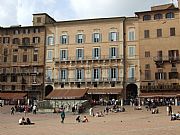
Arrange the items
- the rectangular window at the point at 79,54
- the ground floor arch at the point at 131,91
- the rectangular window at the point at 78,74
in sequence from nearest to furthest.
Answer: the ground floor arch at the point at 131,91 → the rectangular window at the point at 78,74 → the rectangular window at the point at 79,54

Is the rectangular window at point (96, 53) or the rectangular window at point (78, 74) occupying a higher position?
the rectangular window at point (96, 53)

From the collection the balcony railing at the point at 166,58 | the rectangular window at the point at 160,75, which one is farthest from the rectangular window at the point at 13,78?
the rectangular window at the point at 160,75

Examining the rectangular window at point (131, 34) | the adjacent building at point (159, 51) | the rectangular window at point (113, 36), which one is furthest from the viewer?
the rectangular window at point (113, 36)

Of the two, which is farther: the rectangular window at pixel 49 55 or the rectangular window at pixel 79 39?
the rectangular window at pixel 49 55

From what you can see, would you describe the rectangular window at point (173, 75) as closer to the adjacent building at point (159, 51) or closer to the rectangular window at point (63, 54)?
the adjacent building at point (159, 51)

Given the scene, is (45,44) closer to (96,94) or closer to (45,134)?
(96,94)

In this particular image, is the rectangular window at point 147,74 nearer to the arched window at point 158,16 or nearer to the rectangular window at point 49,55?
the arched window at point 158,16

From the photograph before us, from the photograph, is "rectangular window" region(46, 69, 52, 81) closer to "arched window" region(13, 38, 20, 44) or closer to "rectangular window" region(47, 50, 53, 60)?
"rectangular window" region(47, 50, 53, 60)

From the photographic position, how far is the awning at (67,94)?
60.6 m

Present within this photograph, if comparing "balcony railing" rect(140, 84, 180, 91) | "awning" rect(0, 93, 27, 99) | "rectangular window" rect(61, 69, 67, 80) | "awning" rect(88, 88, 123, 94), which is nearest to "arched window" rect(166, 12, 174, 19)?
"balcony railing" rect(140, 84, 180, 91)

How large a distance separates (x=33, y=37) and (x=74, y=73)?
11.4 m

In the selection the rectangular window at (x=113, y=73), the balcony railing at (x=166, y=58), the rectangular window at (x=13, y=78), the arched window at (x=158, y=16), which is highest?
the arched window at (x=158, y=16)

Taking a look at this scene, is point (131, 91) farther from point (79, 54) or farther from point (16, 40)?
point (16, 40)

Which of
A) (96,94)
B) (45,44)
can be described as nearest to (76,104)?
(96,94)
